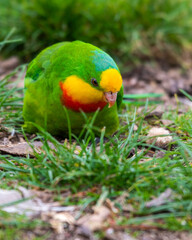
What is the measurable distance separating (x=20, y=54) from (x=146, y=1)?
200 cm

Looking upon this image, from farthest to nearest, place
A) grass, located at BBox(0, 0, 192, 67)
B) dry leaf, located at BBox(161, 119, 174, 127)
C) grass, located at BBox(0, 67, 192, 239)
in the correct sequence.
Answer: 1. grass, located at BBox(0, 0, 192, 67)
2. dry leaf, located at BBox(161, 119, 174, 127)
3. grass, located at BBox(0, 67, 192, 239)

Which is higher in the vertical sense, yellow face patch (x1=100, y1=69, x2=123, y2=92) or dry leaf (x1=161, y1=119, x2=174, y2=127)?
yellow face patch (x1=100, y1=69, x2=123, y2=92)

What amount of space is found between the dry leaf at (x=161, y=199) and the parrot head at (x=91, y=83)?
3.16 feet

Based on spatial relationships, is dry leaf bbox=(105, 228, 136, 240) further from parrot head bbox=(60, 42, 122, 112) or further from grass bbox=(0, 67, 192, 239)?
parrot head bbox=(60, 42, 122, 112)

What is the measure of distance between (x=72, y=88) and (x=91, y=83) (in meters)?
0.15

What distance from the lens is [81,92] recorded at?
2.82m

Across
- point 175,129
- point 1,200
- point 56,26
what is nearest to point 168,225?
point 1,200

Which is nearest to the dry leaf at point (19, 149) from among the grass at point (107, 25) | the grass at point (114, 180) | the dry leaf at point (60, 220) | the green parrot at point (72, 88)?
the green parrot at point (72, 88)

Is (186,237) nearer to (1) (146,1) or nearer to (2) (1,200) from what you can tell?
(2) (1,200)

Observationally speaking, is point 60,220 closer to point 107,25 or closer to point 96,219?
point 96,219

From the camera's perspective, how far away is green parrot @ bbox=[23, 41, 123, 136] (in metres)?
2.79

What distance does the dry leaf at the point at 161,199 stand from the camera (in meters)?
2.01

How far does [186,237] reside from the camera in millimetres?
1871

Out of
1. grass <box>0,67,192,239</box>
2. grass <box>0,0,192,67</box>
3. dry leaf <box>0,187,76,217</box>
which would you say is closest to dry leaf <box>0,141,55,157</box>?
grass <box>0,67,192,239</box>
